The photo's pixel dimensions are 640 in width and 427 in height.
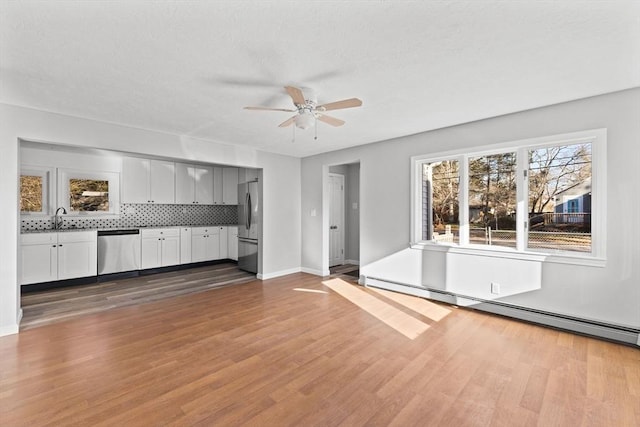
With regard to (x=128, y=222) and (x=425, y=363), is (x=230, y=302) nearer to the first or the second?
(x=425, y=363)

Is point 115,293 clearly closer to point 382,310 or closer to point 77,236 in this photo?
point 77,236

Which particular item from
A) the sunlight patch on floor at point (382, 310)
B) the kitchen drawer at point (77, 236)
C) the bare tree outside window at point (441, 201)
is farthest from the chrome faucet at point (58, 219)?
the bare tree outside window at point (441, 201)

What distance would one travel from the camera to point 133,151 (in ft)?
13.4

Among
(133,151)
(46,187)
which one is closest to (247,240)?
(133,151)

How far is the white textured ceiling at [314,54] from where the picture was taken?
1.76 m

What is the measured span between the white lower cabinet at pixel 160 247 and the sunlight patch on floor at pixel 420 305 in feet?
14.6

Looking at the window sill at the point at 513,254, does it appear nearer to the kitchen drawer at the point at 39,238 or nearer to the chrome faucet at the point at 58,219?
the kitchen drawer at the point at 39,238

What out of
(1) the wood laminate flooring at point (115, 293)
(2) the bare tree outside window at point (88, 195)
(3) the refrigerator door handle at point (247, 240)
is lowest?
(1) the wood laminate flooring at point (115, 293)

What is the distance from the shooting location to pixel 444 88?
2.85m

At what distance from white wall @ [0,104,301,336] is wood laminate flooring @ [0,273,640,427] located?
2.89 feet

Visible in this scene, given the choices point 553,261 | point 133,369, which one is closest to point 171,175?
point 133,369

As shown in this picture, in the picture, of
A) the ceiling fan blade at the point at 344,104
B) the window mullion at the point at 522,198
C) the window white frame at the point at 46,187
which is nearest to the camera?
the ceiling fan blade at the point at 344,104

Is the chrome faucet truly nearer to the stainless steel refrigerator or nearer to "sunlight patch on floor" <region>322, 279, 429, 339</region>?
the stainless steel refrigerator

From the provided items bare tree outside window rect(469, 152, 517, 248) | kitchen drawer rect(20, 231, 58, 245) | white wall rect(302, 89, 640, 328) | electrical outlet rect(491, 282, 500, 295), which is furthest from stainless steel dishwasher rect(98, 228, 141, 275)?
electrical outlet rect(491, 282, 500, 295)
